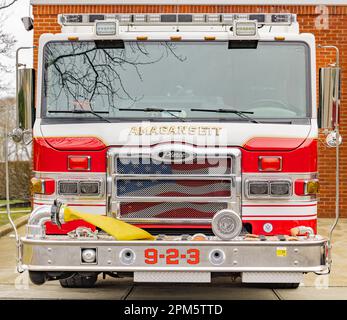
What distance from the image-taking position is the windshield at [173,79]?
6.47 metres

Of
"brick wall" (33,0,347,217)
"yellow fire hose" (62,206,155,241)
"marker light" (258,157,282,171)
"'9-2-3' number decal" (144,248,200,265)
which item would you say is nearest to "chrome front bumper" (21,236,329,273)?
"'9-2-3' number decal" (144,248,200,265)

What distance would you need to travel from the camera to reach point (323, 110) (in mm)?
6562

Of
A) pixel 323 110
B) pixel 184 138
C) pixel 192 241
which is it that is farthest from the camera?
Result: pixel 323 110

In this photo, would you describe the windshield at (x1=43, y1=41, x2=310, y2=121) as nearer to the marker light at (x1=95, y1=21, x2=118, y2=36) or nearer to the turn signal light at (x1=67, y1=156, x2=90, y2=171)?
the marker light at (x1=95, y1=21, x2=118, y2=36)

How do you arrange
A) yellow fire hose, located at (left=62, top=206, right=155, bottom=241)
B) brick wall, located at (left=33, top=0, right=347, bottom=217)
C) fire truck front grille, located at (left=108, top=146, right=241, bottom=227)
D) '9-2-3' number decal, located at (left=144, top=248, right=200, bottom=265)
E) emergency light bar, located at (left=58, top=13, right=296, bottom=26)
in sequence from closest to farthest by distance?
'9-2-3' number decal, located at (left=144, top=248, right=200, bottom=265), yellow fire hose, located at (left=62, top=206, right=155, bottom=241), fire truck front grille, located at (left=108, top=146, right=241, bottom=227), emergency light bar, located at (left=58, top=13, right=296, bottom=26), brick wall, located at (left=33, top=0, right=347, bottom=217)

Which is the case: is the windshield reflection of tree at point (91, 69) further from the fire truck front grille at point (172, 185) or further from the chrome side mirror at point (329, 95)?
the chrome side mirror at point (329, 95)

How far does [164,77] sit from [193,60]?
0.30 m

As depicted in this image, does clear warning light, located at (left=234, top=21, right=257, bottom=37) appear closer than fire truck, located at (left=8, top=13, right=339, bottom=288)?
No

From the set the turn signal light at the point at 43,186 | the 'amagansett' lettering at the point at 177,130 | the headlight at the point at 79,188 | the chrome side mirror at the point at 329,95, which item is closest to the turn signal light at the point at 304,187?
the chrome side mirror at the point at 329,95

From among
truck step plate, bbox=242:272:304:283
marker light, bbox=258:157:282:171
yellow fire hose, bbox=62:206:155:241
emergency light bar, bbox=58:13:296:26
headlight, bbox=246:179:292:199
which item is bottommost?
truck step plate, bbox=242:272:304:283

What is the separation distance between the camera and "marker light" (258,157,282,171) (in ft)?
20.3

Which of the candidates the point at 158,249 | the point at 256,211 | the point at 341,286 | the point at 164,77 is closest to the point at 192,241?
the point at 158,249

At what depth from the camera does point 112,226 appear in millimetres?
5863

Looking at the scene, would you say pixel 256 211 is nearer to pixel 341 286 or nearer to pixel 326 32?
pixel 341 286
